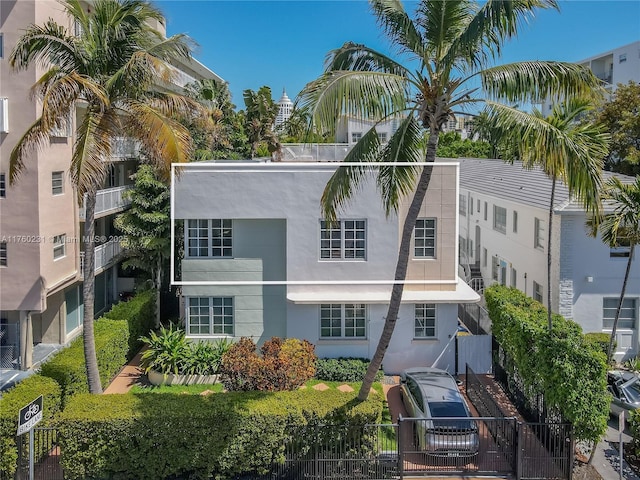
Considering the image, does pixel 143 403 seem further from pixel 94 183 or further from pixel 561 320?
pixel 561 320

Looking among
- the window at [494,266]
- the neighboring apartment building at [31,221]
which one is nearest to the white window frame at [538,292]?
the window at [494,266]

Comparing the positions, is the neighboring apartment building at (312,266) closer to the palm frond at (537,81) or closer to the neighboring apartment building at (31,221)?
the neighboring apartment building at (31,221)

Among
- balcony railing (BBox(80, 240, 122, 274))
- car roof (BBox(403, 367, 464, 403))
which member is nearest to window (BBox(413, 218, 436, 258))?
car roof (BBox(403, 367, 464, 403))

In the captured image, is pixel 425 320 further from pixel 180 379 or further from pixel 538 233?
pixel 180 379

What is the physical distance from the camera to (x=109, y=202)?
2248 cm

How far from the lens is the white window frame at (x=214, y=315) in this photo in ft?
57.3

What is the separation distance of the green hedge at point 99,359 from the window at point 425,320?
9174mm

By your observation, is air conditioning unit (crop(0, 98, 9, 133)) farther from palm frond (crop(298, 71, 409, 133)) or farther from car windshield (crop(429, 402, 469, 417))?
car windshield (crop(429, 402, 469, 417))

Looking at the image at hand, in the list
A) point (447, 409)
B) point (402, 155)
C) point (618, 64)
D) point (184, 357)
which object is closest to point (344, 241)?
point (184, 357)

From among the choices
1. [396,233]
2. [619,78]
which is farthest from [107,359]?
[619,78]

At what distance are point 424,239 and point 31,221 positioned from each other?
1309 cm

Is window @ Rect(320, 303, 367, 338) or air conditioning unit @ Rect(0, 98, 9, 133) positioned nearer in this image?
window @ Rect(320, 303, 367, 338)

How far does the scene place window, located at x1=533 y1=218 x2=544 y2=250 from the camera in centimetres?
1973

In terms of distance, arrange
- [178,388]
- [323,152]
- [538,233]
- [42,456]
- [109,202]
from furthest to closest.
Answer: [109,202] → [323,152] → [538,233] → [178,388] → [42,456]
